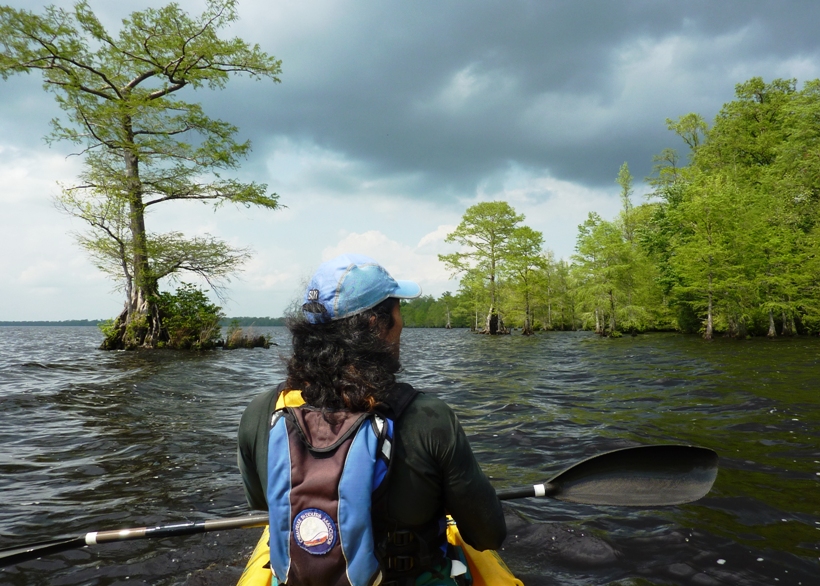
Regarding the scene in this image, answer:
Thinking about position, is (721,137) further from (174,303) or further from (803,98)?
(174,303)

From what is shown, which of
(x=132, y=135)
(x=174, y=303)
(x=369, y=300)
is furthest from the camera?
(x=174, y=303)

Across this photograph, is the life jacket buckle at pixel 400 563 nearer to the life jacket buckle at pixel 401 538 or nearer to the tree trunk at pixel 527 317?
the life jacket buckle at pixel 401 538

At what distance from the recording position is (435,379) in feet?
41.2

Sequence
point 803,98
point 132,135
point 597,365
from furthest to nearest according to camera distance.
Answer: point 803,98
point 132,135
point 597,365

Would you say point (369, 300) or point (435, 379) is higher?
point (369, 300)

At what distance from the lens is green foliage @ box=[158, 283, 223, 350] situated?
2145 cm

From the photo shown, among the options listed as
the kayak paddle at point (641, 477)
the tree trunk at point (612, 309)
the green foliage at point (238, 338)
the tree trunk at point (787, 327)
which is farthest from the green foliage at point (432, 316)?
the kayak paddle at point (641, 477)

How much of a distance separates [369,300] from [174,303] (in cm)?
2277

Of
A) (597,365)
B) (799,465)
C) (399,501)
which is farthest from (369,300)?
(597,365)

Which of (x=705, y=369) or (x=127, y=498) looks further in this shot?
(x=705, y=369)

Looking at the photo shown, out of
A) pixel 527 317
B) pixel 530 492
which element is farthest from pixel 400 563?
pixel 527 317

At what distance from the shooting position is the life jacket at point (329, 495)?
1.73 m

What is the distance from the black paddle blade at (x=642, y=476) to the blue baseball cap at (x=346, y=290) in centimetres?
190

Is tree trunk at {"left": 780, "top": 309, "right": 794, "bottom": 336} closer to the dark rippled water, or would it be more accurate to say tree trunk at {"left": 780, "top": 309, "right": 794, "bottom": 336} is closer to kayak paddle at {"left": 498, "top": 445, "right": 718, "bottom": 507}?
the dark rippled water
